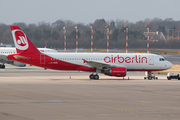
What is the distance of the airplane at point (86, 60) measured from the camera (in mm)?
45875

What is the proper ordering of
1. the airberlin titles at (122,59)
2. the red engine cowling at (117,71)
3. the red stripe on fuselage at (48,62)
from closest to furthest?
the red engine cowling at (117,71) → the red stripe on fuselage at (48,62) → the airberlin titles at (122,59)

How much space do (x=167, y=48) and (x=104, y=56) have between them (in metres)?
135

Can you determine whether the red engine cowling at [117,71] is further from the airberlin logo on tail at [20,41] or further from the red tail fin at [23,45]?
the airberlin logo on tail at [20,41]

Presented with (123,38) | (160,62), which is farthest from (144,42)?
(160,62)

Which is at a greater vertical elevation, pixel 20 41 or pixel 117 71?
pixel 20 41

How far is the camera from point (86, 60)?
47.1 meters

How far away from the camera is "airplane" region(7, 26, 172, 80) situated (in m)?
45.9

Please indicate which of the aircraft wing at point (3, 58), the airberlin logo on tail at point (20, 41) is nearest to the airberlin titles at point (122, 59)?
the airberlin logo on tail at point (20, 41)

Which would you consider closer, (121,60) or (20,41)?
(20,41)

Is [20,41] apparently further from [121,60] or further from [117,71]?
[121,60]

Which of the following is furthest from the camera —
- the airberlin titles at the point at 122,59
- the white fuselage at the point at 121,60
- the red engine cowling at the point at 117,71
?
the airberlin titles at the point at 122,59
